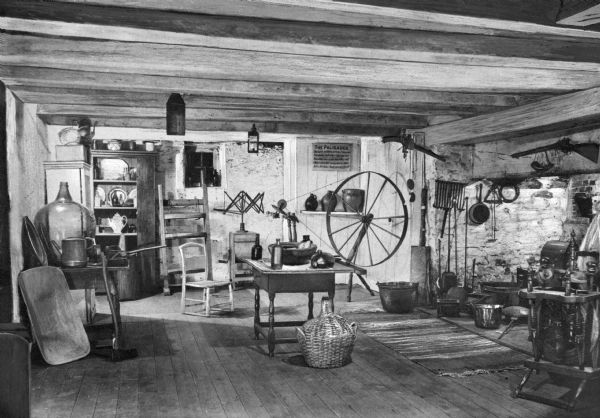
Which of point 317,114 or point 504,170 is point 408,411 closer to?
point 317,114

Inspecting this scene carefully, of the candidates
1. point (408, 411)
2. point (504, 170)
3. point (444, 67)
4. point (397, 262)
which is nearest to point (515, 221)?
point (504, 170)

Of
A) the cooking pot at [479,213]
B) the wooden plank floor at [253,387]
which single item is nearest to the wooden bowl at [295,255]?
the wooden plank floor at [253,387]

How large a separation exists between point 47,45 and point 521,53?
3.16 metres

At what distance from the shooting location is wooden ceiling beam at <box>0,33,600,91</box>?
3697mm

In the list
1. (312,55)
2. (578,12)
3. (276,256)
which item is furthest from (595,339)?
(312,55)

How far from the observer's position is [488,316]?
6.13 meters

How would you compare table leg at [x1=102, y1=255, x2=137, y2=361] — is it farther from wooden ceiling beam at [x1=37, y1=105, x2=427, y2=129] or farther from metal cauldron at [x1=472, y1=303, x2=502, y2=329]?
metal cauldron at [x1=472, y1=303, x2=502, y2=329]

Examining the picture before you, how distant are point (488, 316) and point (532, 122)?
6.98 ft

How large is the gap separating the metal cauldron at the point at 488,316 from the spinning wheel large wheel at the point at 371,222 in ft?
6.14

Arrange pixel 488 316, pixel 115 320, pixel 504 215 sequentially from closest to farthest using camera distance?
pixel 115 320, pixel 488 316, pixel 504 215

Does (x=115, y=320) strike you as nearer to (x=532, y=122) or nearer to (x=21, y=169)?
(x=21, y=169)

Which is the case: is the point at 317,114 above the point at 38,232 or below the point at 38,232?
above

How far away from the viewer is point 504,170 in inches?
290

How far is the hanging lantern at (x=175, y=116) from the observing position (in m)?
4.84
